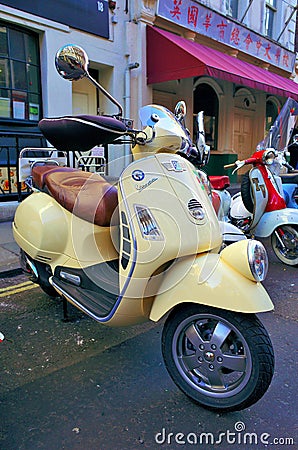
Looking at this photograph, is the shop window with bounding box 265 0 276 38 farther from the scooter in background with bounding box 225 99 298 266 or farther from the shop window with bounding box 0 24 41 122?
the scooter in background with bounding box 225 99 298 266

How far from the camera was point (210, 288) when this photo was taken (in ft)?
5.97

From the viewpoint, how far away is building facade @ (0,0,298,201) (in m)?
6.78

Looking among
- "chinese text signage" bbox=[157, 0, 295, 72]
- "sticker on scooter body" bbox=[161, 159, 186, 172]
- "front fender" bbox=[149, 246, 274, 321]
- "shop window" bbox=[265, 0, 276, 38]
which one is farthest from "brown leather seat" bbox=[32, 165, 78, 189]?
"shop window" bbox=[265, 0, 276, 38]

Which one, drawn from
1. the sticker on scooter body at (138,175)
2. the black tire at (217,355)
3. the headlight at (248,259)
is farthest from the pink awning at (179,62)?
the black tire at (217,355)

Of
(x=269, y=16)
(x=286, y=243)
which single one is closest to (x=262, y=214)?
(x=286, y=243)

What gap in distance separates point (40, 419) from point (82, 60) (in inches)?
76.8

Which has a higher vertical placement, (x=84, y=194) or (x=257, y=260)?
(x=84, y=194)

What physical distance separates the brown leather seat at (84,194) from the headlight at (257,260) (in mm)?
979

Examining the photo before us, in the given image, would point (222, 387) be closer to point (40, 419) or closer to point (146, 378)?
point (146, 378)

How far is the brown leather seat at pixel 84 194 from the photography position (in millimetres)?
2459

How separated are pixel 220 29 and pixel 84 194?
9.55 metres

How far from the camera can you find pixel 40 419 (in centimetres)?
191

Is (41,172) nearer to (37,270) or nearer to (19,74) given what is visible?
(37,270)

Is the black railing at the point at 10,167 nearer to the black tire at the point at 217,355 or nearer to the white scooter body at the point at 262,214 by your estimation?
the white scooter body at the point at 262,214
